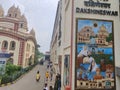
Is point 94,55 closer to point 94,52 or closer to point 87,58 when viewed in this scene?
point 94,52

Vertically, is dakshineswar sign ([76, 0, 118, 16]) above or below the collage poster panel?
above

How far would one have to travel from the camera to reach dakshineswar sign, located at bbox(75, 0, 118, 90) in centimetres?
593

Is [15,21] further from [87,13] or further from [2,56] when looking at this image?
[87,13]

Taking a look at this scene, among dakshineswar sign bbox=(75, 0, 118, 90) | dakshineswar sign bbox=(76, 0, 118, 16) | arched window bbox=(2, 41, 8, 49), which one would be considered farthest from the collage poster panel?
arched window bbox=(2, 41, 8, 49)

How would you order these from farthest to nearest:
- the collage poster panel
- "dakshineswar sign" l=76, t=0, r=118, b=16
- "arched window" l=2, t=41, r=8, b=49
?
1. "arched window" l=2, t=41, r=8, b=49
2. "dakshineswar sign" l=76, t=0, r=118, b=16
3. the collage poster panel

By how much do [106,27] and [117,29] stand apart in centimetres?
43

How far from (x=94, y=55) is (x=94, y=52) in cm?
11

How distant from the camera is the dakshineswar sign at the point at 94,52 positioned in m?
5.93

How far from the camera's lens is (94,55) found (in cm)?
603

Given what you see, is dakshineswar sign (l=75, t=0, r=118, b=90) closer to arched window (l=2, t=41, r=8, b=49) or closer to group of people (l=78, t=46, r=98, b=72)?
group of people (l=78, t=46, r=98, b=72)

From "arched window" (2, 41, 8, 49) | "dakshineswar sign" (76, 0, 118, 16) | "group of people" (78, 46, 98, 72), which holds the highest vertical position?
"arched window" (2, 41, 8, 49)

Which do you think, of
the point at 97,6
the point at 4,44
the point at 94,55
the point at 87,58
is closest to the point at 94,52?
the point at 94,55

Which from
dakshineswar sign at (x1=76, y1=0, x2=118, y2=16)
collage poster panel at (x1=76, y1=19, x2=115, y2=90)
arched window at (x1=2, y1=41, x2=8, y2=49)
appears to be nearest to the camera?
collage poster panel at (x1=76, y1=19, x2=115, y2=90)

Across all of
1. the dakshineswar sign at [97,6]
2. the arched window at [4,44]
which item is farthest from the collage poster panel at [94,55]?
the arched window at [4,44]
